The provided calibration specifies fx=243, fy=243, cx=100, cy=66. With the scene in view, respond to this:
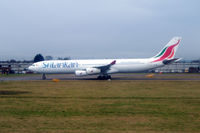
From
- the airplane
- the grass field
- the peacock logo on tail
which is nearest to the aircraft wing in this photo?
the airplane

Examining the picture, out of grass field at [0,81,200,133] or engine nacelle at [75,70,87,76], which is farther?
engine nacelle at [75,70,87,76]

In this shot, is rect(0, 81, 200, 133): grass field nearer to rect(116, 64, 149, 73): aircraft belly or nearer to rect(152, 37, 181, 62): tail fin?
rect(116, 64, 149, 73): aircraft belly

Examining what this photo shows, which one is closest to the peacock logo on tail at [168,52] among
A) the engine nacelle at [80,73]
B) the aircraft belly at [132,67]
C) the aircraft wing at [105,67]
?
the aircraft belly at [132,67]

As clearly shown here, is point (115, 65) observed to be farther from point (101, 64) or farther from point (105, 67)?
point (101, 64)

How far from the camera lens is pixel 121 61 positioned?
3722 cm

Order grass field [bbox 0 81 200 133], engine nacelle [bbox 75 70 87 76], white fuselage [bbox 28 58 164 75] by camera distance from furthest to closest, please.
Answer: white fuselage [bbox 28 58 164 75]
engine nacelle [bbox 75 70 87 76]
grass field [bbox 0 81 200 133]

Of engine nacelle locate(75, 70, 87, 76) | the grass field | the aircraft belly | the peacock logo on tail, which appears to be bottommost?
the grass field

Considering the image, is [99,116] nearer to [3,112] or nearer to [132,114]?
[132,114]

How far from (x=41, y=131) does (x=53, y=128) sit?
49 centimetres

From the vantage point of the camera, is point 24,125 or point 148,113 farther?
point 148,113

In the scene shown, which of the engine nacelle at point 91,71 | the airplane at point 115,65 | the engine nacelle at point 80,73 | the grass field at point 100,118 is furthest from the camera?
the airplane at point 115,65

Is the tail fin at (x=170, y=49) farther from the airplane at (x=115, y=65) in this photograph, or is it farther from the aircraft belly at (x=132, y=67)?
the aircraft belly at (x=132, y=67)

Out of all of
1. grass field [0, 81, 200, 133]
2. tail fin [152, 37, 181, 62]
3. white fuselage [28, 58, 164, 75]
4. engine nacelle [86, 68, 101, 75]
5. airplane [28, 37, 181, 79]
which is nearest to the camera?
grass field [0, 81, 200, 133]

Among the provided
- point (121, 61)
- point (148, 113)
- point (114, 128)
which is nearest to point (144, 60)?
point (121, 61)
